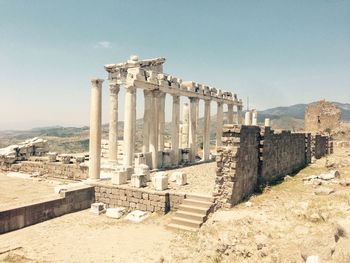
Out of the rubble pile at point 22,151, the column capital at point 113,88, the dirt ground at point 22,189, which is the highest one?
the column capital at point 113,88

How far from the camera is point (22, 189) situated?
17.3 meters

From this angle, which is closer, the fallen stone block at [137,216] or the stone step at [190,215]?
the stone step at [190,215]

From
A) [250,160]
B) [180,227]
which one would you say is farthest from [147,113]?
[180,227]

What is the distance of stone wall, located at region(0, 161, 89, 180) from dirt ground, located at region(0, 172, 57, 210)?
1.53 m

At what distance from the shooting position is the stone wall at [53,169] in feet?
67.7

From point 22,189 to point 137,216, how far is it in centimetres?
809

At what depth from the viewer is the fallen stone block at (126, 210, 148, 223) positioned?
12993mm

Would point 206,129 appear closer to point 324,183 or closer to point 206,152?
point 206,152

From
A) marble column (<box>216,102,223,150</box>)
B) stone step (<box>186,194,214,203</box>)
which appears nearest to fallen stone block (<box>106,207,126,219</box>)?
stone step (<box>186,194,214,203</box>)

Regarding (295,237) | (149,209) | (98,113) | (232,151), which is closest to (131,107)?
(98,113)

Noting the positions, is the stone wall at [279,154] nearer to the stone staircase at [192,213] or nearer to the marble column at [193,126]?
the stone staircase at [192,213]

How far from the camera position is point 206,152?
26.7 m

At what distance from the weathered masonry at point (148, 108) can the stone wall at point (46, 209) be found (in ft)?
6.71

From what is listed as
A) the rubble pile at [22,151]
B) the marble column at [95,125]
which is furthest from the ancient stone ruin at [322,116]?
the rubble pile at [22,151]
